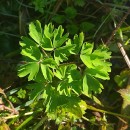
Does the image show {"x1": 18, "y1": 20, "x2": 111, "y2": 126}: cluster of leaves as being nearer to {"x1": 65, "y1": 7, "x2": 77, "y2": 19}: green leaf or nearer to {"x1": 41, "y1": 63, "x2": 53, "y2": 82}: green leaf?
{"x1": 41, "y1": 63, "x2": 53, "y2": 82}: green leaf

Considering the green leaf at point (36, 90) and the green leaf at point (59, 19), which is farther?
the green leaf at point (59, 19)

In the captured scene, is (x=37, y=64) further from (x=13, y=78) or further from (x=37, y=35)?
(x=13, y=78)

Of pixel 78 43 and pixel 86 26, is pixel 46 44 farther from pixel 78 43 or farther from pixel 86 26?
pixel 86 26

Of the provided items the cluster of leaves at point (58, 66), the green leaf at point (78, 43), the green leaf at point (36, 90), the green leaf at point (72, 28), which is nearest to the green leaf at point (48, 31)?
the cluster of leaves at point (58, 66)

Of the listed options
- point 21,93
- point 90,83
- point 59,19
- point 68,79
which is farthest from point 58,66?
point 59,19

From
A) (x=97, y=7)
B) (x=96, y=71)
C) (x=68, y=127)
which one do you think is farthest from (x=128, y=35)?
(x=68, y=127)

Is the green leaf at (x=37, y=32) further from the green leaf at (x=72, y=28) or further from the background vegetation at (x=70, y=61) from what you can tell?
the green leaf at (x=72, y=28)
